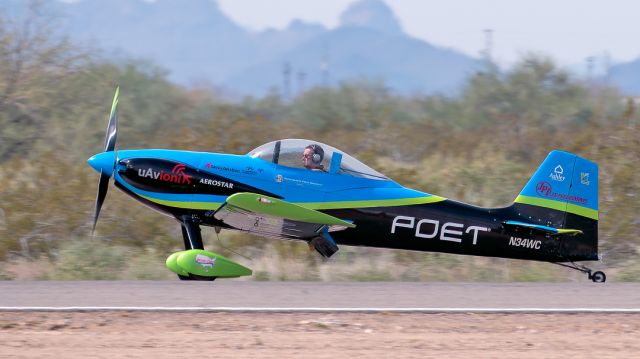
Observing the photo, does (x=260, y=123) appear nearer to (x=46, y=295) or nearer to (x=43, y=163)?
(x=43, y=163)

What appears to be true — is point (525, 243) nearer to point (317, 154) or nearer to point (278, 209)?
point (317, 154)

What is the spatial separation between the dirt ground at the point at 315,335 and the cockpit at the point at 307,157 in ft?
11.0

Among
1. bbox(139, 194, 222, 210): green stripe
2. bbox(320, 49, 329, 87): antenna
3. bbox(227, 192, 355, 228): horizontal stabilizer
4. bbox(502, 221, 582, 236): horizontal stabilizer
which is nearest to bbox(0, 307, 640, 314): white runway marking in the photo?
bbox(227, 192, 355, 228): horizontal stabilizer

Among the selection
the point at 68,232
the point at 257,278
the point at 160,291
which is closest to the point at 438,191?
the point at 257,278

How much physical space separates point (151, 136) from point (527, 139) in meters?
9.90

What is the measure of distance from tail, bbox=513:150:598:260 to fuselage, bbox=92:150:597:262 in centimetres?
3

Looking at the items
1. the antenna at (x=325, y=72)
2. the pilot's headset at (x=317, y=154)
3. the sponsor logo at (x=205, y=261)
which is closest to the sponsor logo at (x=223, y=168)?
the pilot's headset at (x=317, y=154)

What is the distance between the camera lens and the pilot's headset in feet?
39.7

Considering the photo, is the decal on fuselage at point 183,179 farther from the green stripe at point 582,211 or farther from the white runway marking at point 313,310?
the green stripe at point 582,211

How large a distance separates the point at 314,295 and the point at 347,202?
2185 millimetres

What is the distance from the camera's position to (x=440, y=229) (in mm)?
12125

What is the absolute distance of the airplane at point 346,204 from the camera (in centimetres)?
1201

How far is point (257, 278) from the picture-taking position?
43.8ft

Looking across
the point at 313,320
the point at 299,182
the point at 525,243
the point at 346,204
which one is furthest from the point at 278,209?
the point at 525,243
